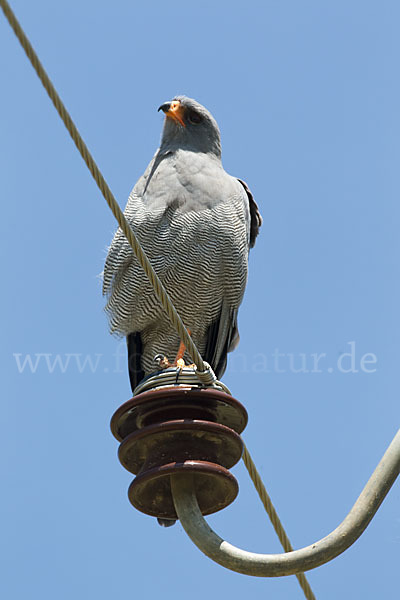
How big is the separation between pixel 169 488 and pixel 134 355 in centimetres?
372

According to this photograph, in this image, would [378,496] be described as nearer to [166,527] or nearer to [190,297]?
[166,527]

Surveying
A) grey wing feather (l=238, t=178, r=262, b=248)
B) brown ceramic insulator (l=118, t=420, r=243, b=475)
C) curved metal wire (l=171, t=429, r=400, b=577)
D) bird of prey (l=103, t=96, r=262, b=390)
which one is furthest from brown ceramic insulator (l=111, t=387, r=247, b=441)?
grey wing feather (l=238, t=178, r=262, b=248)

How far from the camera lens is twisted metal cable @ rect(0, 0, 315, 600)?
4074mm

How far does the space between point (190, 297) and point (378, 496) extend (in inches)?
162

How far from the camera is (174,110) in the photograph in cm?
924

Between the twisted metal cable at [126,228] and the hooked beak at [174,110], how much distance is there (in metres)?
4.49

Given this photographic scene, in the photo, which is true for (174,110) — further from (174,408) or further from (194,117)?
(174,408)

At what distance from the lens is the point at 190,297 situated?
8.20 m

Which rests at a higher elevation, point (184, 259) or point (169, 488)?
point (169, 488)

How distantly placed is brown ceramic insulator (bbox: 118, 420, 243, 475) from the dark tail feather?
3.50 metres

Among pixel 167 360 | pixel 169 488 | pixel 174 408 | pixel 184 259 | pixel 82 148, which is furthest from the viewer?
pixel 184 259

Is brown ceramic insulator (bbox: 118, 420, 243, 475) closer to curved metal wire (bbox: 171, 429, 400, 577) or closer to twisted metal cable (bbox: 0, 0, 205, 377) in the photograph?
twisted metal cable (bbox: 0, 0, 205, 377)

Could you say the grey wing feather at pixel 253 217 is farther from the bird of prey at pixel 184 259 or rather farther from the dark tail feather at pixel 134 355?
the dark tail feather at pixel 134 355

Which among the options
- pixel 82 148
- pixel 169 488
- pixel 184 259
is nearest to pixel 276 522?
pixel 169 488
